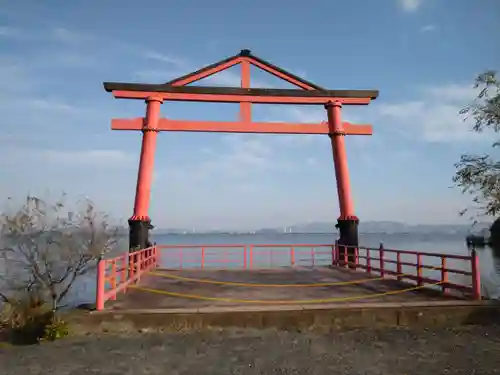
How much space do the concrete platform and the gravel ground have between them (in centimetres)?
93

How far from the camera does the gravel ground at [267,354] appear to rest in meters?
4.94

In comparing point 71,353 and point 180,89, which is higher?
point 180,89

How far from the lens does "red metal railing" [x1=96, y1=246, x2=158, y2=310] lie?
7145 millimetres

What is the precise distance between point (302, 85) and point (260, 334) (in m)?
11.1

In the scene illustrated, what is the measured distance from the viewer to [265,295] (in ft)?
29.3

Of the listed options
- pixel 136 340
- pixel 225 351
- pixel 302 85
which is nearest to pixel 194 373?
pixel 225 351

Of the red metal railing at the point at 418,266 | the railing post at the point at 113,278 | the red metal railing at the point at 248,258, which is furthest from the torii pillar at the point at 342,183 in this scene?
the railing post at the point at 113,278

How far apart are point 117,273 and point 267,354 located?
4.76 meters

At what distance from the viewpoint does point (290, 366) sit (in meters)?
5.04

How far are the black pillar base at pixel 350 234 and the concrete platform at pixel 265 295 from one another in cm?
225

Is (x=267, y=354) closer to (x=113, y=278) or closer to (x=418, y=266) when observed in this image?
(x=113, y=278)

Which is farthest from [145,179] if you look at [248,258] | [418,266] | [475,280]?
[248,258]

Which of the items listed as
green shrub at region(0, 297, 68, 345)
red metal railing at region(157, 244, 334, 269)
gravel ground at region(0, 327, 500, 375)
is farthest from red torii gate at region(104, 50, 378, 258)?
gravel ground at region(0, 327, 500, 375)

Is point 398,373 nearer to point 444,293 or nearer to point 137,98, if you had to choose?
point 444,293
